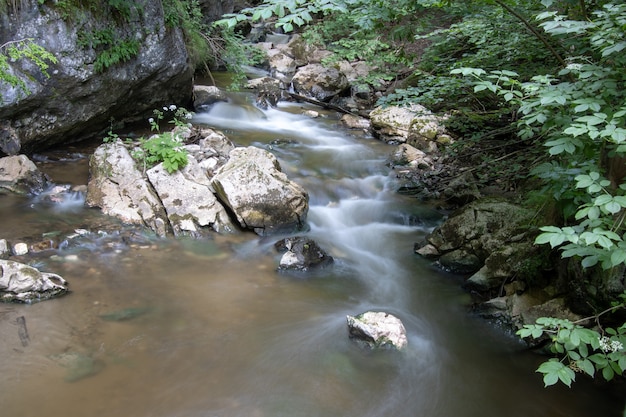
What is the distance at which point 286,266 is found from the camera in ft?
17.3

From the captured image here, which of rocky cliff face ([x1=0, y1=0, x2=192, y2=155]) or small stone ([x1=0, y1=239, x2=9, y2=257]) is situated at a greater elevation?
rocky cliff face ([x1=0, y1=0, x2=192, y2=155])

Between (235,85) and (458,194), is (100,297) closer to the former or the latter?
(458,194)

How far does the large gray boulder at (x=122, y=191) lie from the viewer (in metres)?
5.76

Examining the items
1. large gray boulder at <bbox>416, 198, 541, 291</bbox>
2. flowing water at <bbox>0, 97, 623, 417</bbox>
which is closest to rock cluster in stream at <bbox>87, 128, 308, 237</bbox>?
flowing water at <bbox>0, 97, 623, 417</bbox>

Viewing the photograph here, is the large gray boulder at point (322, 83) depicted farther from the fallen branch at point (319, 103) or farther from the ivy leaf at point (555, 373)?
the ivy leaf at point (555, 373)

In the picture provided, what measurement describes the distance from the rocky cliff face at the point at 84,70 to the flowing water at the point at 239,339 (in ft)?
3.65

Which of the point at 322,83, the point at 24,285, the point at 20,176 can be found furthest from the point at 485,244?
the point at 322,83

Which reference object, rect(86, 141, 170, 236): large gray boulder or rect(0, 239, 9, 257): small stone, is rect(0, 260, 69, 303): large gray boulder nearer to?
rect(0, 239, 9, 257): small stone

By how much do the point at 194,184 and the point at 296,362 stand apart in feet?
11.0

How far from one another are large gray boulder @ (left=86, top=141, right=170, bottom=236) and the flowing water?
0.75 ft

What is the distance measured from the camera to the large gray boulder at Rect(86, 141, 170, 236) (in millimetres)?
5762

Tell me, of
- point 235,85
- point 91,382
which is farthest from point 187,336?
point 235,85

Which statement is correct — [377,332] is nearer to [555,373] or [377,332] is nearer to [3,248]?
[555,373]

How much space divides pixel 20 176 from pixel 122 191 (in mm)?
1397
